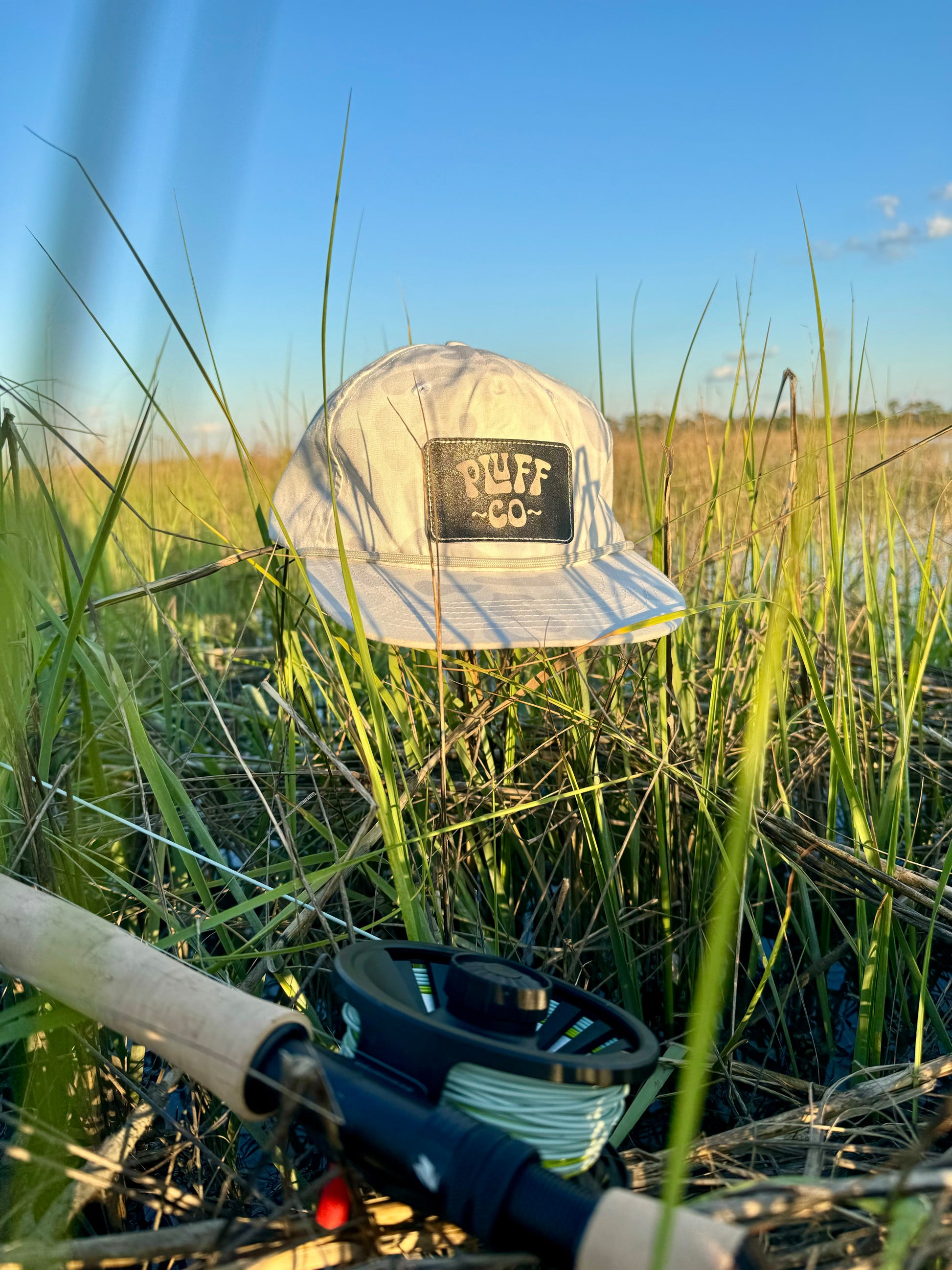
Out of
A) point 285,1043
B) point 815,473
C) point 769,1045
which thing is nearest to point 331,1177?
point 285,1043

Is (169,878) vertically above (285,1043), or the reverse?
(285,1043)

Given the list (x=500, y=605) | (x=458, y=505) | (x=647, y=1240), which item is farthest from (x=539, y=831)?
(x=647, y=1240)

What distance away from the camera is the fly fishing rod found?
2.15 ft

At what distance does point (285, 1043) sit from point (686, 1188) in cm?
57

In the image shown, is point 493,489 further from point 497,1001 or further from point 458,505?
point 497,1001

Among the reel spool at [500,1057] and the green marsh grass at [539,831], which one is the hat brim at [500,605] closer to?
the green marsh grass at [539,831]

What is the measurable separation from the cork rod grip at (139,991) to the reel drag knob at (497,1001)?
14 cm

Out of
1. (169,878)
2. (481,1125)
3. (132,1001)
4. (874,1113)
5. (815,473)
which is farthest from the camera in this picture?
(169,878)

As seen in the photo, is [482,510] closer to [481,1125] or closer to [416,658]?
[416,658]

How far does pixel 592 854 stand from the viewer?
163 centimetres

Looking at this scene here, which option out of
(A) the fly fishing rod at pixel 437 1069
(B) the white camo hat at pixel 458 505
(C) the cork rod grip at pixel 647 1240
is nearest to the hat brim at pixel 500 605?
(B) the white camo hat at pixel 458 505

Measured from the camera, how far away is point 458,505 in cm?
171

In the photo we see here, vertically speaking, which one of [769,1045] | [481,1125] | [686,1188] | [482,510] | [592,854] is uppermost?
[482,510]

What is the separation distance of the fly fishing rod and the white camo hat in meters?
0.78
